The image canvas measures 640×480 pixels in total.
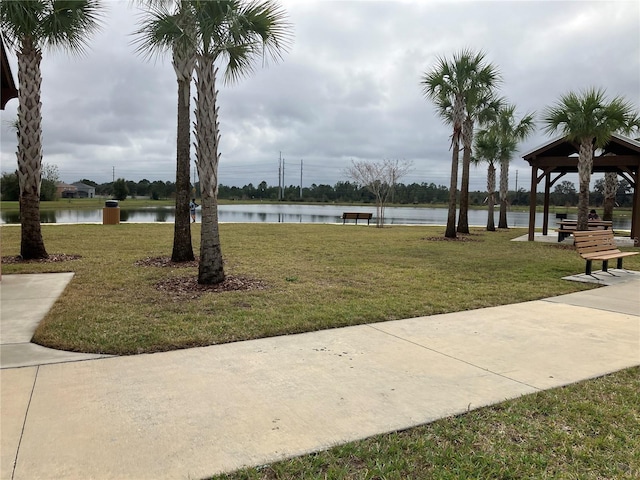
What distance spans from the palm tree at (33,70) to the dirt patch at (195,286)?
14.5ft

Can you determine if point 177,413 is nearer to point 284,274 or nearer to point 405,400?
point 405,400

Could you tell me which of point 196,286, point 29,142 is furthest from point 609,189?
point 29,142

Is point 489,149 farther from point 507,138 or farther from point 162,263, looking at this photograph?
point 162,263

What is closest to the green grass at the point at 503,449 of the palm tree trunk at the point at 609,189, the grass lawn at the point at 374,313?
the grass lawn at the point at 374,313

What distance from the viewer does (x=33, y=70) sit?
10.2m

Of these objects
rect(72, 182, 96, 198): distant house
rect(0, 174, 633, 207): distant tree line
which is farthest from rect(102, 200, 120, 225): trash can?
rect(72, 182, 96, 198): distant house

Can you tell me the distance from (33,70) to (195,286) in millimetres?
6480

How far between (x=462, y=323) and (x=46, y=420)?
4519mm

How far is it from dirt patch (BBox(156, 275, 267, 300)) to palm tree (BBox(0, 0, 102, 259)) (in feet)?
14.5

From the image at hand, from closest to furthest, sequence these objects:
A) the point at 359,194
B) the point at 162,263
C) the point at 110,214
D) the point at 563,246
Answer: the point at 162,263, the point at 563,246, the point at 110,214, the point at 359,194

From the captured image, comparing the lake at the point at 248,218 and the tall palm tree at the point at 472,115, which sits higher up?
the tall palm tree at the point at 472,115

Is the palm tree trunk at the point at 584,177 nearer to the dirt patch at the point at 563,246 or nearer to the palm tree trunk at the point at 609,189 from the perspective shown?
the dirt patch at the point at 563,246

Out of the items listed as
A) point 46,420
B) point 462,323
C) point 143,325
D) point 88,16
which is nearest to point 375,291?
point 462,323

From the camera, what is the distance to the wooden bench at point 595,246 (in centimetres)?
910
